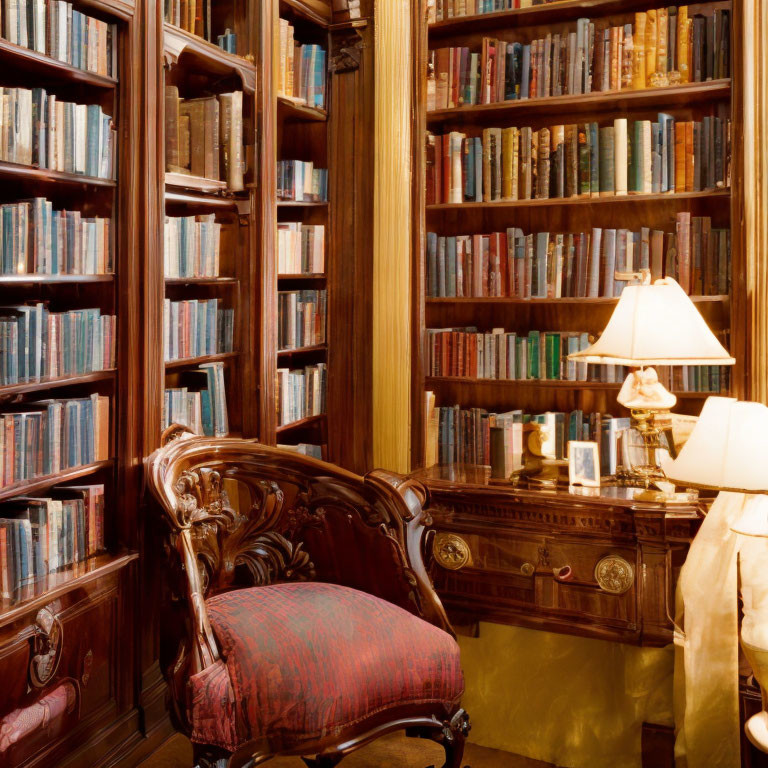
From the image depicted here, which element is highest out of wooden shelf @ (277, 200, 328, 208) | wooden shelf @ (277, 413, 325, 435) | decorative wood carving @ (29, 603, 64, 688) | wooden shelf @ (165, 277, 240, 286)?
wooden shelf @ (277, 200, 328, 208)

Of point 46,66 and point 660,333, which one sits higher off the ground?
point 46,66

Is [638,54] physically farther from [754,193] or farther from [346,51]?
[346,51]

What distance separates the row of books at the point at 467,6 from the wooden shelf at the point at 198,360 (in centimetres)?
152

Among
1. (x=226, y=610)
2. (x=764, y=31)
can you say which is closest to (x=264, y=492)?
(x=226, y=610)

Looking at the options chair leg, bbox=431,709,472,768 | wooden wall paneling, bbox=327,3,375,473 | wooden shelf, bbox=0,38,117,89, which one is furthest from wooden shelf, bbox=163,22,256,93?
chair leg, bbox=431,709,472,768

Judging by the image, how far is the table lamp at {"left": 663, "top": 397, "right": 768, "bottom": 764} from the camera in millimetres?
2102

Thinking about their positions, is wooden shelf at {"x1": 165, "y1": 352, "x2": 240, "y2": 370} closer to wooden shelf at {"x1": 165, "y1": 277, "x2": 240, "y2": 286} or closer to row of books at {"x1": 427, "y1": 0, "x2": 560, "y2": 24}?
wooden shelf at {"x1": 165, "y1": 277, "x2": 240, "y2": 286}

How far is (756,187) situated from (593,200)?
22.0 inches

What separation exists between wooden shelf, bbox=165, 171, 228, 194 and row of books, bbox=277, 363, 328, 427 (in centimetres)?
74

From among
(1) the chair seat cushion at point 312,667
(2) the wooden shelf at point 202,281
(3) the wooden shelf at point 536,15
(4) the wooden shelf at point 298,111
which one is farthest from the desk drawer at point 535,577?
(3) the wooden shelf at point 536,15

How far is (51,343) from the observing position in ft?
8.11

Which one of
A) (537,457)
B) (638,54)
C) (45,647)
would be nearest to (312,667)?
(45,647)

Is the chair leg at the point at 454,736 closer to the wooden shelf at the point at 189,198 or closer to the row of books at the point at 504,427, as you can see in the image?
the row of books at the point at 504,427

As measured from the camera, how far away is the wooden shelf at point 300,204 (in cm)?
→ 352
